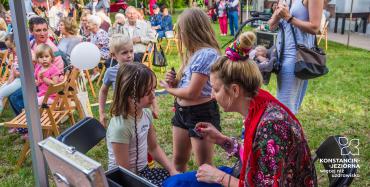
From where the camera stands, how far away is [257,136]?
5.21ft

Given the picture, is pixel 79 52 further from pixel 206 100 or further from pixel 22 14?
pixel 22 14

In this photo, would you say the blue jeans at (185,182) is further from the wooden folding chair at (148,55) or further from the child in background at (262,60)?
the wooden folding chair at (148,55)

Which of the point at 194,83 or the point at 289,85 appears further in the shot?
the point at 289,85

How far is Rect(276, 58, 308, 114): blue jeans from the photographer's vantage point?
2.69 m

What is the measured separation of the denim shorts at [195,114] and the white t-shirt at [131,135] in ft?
1.13

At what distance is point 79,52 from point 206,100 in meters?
2.07

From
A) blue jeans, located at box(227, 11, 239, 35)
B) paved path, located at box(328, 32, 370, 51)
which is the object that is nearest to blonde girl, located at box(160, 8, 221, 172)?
paved path, located at box(328, 32, 370, 51)

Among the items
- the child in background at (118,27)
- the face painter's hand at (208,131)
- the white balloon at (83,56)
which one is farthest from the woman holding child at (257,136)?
the child in background at (118,27)

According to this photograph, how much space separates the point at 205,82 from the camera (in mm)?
2549

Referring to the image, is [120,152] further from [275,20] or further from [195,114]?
[275,20]

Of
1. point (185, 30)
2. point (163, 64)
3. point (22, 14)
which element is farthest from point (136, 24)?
point (22, 14)

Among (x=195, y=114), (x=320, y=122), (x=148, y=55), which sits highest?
(x=195, y=114)

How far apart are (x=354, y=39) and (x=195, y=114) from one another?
10526mm

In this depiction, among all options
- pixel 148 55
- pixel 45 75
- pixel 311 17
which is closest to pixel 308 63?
pixel 311 17
